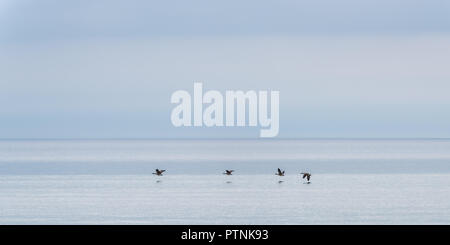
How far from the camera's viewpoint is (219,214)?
2622 centimetres

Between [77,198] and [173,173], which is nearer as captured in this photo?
[77,198]

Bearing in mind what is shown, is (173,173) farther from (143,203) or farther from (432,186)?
(143,203)

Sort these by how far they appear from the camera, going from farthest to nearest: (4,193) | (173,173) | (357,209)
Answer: (173,173)
(4,193)
(357,209)

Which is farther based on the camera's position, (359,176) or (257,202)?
(359,176)

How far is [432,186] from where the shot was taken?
38.2 metres

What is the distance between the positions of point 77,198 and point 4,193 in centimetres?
510

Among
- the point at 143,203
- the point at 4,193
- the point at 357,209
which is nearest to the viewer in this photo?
the point at 357,209
